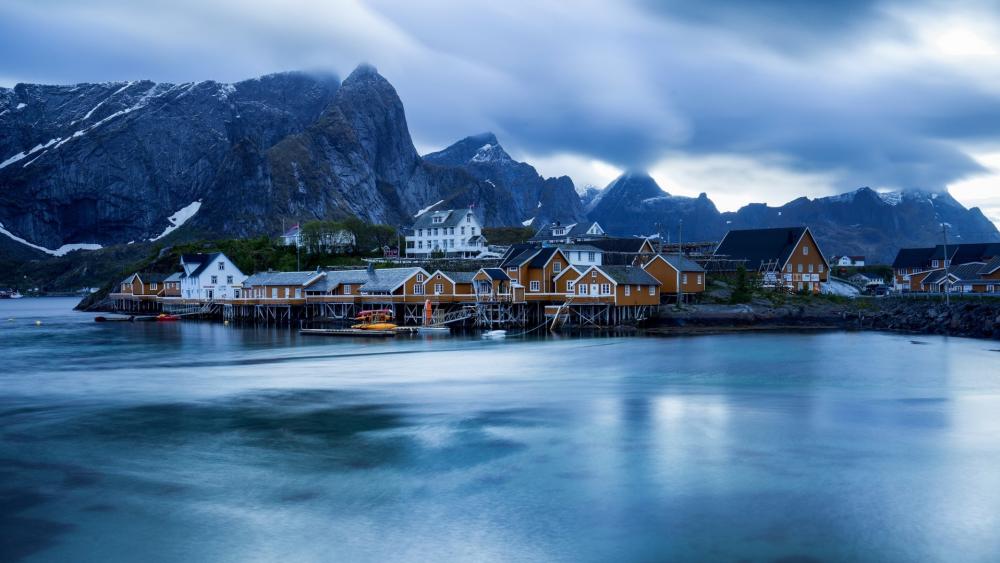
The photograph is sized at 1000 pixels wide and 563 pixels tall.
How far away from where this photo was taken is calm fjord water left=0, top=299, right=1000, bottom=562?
46.2 feet

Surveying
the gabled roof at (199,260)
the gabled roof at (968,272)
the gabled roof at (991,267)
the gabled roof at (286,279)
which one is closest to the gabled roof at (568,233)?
the gabled roof at (286,279)

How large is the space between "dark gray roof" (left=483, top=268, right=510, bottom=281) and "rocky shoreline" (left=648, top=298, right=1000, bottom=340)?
1188cm

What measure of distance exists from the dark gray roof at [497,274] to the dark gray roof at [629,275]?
7.53m

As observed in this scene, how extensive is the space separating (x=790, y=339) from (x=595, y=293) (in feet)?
49.0

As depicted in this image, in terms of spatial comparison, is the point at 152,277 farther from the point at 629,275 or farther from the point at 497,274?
the point at 629,275

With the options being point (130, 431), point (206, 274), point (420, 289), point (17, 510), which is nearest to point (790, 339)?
point (420, 289)

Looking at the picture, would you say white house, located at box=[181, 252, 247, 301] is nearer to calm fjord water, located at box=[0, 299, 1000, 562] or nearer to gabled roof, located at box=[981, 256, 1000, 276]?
calm fjord water, located at box=[0, 299, 1000, 562]

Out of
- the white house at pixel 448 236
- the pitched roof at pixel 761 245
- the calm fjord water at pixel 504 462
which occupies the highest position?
the white house at pixel 448 236

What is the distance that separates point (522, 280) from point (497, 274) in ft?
7.85

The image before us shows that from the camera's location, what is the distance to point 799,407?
26.5 m

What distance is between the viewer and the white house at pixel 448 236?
9050cm

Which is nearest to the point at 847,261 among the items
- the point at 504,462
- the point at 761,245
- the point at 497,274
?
the point at 761,245

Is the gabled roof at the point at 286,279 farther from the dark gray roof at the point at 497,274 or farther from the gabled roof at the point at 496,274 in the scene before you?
the dark gray roof at the point at 497,274

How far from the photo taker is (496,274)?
5997 cm
